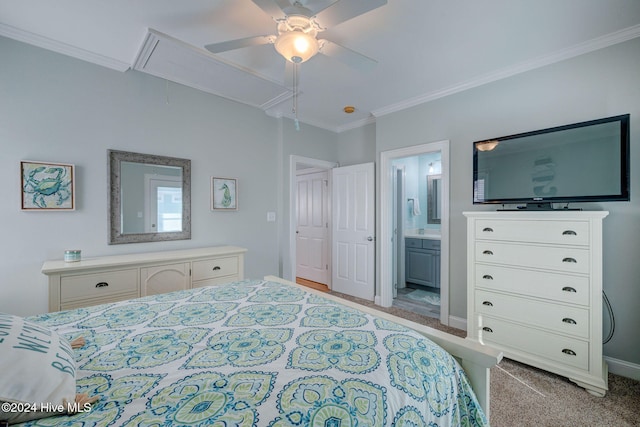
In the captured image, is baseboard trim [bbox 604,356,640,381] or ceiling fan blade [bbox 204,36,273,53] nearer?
ceiling fan blade [bbox 204,36,273,53]

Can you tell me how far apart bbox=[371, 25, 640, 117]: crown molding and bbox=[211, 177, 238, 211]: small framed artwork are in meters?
2.20

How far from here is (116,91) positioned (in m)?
2.51

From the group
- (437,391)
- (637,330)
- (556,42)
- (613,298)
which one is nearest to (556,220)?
(613,298)

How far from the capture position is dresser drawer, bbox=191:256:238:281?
8.51 feet

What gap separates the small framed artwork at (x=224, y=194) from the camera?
123 inches

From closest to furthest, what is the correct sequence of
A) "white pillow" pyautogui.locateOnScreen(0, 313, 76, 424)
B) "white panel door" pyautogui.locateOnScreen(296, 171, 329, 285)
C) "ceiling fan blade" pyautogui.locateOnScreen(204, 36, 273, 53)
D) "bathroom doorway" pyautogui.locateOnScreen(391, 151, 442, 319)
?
"white pillow" pyautogui.locateOnScreen(0, 313, 76, 424) < "ceiling fan blade" pyautogui.locateOnScreen(204, 36, 273, 53) < "bathroom doorway" pyautogui.locateOnScreen(391, 151, 442, 319) < "white panel door" pyautogui.locateOnScreen(296, 171, 329, 285)

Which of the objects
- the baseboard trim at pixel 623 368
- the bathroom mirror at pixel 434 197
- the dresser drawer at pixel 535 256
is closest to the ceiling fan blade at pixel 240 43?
the dresser drawer at pixel 535 256

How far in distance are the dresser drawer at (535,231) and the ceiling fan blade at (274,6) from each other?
2208 millimetres

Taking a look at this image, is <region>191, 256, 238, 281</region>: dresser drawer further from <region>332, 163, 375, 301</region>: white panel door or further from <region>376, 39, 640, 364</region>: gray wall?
<region>376, 39, 640, 364</region>: gray wall

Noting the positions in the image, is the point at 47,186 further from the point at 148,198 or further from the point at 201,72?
the point at 201,72

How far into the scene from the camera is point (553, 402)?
1.86m

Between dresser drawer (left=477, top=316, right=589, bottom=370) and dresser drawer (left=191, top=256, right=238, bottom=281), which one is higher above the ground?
dresser drawer (left=191, top=256, right=238, bottom=281)

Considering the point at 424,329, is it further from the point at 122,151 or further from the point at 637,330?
the point at 122,151

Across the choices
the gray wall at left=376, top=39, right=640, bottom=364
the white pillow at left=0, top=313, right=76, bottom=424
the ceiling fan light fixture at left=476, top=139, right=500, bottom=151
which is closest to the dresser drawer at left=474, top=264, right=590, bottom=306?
the gray wall at left=376, top=39, right=640, bottom=364
